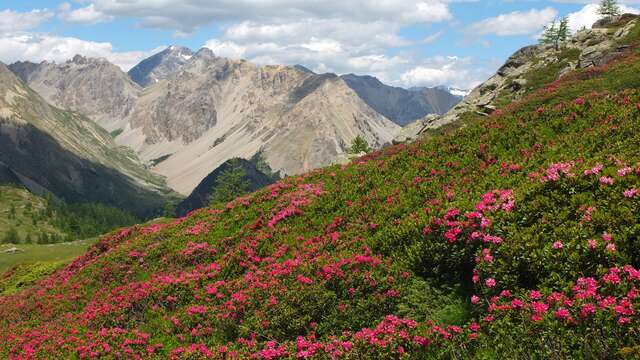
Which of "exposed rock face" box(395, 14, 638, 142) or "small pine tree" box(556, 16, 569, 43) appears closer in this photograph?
"exposed rock face" box(395, 14, 638, 142)

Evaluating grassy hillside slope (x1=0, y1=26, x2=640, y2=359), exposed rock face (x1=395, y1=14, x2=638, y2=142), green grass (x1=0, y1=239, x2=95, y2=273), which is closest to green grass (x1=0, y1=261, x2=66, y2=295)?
grassy hillside slope (x1=0, y1=26, x2=640, y2=359)

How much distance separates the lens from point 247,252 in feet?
88.3

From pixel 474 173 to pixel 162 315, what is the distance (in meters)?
17.8

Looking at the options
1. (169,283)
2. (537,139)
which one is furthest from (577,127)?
(169,283)

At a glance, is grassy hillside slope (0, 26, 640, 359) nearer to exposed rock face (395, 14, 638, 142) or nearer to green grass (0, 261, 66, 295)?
green grass (0, 261, 66, 295)

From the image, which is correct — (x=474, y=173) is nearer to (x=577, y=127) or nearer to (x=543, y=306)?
(x=577, y=127)

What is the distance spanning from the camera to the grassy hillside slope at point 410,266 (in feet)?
44.3

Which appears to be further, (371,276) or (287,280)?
(287,280)

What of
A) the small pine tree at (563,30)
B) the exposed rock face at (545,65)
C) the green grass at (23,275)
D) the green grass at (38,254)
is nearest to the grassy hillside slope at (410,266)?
the green grass at (23,275)

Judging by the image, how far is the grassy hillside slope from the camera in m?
13.5

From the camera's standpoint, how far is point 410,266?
1939 centimetres

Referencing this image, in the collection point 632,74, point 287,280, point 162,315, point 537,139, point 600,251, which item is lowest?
point 162,315

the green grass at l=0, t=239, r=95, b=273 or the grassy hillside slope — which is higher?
the grassy hillside slope

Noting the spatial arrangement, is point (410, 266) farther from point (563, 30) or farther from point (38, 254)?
point (563, 30)
